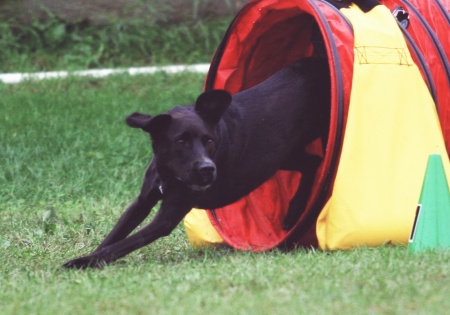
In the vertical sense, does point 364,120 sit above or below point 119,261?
above

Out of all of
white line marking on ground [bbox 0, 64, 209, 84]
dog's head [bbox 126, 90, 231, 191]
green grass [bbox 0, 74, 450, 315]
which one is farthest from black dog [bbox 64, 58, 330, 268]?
white line marking on ground [bbox 0, 64, 209, 84]

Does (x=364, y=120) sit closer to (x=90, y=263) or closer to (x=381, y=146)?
(x=381, y=146)

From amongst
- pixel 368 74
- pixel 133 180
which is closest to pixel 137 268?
pixel 368 74

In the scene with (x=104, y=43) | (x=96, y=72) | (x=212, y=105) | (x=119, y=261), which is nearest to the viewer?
(x=212, y=105)

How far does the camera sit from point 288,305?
13.7ft

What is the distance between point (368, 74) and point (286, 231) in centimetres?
126

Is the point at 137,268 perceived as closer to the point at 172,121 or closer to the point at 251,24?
the point at 172,121

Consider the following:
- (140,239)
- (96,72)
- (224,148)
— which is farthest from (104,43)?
(140,239)

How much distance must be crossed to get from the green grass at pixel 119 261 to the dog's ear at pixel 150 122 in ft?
2.35

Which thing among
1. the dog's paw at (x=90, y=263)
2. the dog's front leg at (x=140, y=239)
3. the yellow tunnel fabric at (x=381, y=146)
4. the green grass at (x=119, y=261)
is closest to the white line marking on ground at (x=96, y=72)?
the green grass at (x=119, y=261)

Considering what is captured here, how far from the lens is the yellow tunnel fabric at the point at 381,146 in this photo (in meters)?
5.58

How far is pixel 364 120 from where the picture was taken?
578cm

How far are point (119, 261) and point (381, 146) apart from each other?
1589mm

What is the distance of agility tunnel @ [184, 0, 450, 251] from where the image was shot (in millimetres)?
5617
